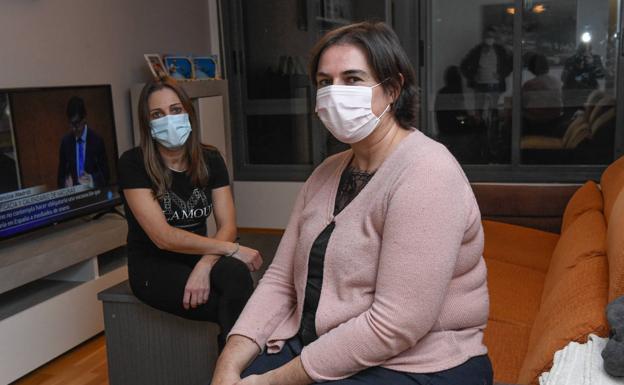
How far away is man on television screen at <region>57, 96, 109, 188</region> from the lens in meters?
2.98

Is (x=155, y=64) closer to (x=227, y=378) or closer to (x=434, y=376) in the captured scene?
(x=227, y=378)

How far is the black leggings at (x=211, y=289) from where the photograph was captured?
6.61ft

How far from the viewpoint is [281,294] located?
1.46m

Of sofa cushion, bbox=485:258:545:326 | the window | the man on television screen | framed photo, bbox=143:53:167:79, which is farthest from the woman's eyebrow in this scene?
the window

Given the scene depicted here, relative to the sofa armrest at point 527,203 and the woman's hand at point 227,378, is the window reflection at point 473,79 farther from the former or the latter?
the woman's hand at point 227,378

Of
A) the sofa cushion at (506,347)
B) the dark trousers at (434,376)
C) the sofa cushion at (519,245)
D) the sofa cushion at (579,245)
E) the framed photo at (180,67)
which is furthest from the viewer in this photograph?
the framed photo at (180,67)

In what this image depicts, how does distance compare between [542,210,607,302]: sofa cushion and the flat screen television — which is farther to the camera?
the flat screen television

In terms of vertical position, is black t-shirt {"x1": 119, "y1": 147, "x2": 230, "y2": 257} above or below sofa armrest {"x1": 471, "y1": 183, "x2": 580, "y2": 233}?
above

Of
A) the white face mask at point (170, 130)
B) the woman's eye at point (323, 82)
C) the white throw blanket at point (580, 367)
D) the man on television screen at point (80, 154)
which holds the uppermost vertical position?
the woman's eye at point (323, 82)

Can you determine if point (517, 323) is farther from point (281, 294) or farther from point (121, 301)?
point (121, 301)

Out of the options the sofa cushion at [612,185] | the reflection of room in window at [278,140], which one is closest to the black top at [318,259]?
the sofa cushion at [612,185]

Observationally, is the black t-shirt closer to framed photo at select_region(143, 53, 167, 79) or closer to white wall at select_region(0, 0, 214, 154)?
white wall at select_region(0, 0, 214, 154)

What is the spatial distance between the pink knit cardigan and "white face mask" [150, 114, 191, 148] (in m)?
0.97

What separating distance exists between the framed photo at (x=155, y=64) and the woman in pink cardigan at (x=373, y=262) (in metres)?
2.58
